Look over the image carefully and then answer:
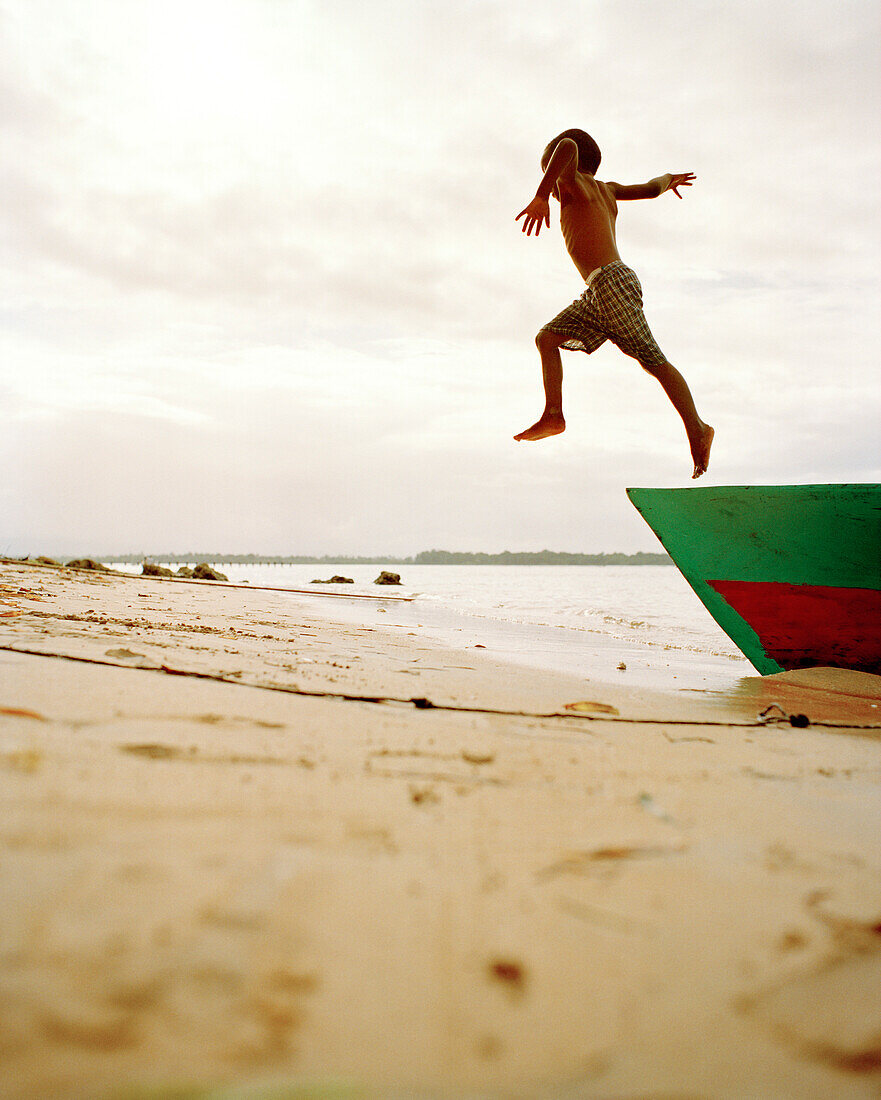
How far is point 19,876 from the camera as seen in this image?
2.44 feet

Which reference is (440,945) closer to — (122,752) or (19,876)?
(19,876)

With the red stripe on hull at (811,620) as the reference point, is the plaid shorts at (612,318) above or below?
above

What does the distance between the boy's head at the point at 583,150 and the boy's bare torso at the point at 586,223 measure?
0.43 feet

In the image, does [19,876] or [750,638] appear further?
[750,638]

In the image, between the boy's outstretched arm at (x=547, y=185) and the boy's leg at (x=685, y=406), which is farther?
the boy's leg at (x=685, y=406)

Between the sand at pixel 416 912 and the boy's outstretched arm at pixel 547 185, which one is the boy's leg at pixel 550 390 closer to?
the boy's outstretched arm at pixel 547 185

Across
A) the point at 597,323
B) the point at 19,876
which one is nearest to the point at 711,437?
the point at 597,323

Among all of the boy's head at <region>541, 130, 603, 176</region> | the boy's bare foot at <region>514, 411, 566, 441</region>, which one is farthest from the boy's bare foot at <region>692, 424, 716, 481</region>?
the boy's head at <region>541, 130, 603, 176</region>

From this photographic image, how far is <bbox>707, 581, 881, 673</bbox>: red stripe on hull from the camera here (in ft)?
11.0

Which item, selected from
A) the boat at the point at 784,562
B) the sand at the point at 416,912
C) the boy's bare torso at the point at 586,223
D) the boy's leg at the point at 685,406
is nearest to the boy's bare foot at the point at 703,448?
the boy's leg at the point at 685,406

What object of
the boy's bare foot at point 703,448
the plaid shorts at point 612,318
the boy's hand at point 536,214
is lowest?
the boy's bare foot at point 703,448

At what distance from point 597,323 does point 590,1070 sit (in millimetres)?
3415

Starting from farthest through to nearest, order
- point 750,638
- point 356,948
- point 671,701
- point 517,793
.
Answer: point 750,638, point 671,701, point 517,793, point 356,948

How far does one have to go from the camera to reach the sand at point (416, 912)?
0.56 m
